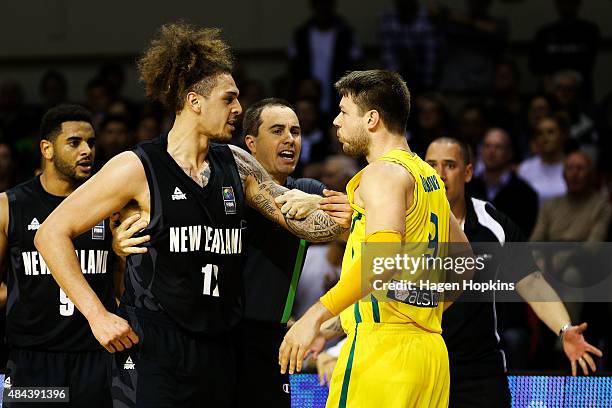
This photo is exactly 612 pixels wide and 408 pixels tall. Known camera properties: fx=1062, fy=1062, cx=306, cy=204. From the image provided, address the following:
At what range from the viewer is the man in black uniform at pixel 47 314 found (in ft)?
19.9

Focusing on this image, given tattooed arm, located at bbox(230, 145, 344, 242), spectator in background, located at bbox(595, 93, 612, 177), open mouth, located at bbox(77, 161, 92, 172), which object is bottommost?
tattooed arm, located at bbox(230, 145, 344, 242)

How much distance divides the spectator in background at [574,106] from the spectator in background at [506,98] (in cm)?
46

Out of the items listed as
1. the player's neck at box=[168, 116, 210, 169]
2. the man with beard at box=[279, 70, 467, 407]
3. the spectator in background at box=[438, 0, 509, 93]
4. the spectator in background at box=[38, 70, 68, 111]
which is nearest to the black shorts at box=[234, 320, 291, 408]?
the man with beard at box=[279, 70, 467, 407]

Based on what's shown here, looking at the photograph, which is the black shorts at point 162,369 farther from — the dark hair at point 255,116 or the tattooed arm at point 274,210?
the dark hair at point 255,116

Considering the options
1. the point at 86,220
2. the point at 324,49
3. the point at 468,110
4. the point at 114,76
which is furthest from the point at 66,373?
the point at 114,76

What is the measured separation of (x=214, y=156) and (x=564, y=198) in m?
4.61

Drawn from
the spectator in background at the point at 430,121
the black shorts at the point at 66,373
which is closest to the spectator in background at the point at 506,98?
the spectator in background at the point at 430,121

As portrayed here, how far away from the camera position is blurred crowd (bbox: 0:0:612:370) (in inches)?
356

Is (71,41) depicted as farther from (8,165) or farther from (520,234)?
(520,234)

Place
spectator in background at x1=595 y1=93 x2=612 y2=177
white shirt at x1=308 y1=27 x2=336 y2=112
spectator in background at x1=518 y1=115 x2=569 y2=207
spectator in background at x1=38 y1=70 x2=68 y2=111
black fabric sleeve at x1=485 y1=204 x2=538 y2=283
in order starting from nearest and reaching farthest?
1. black fabric sleeve at x1=485 y1=204 x2=538 y2=283
2. spectator in background at x1=518 y1=115 x2=569 y2=207
3. spectator in background at x1=595 y1=93 x2=612 y2=177
4. white shirt at x1=308 y1=27 x2=336 y2=112
5. spectator in background at x1=38 y1=70 x2=68 y2=111

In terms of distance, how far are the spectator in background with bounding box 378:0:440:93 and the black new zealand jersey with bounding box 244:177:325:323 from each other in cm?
612

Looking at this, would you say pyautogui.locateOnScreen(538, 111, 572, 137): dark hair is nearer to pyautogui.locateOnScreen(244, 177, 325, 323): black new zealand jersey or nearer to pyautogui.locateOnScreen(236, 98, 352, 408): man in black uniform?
pyautogui.locateOnScreen(236, 98, 352, 408): man in black uniform

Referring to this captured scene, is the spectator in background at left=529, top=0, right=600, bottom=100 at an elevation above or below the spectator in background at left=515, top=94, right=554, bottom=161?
above

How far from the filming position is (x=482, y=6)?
39.4 ft
